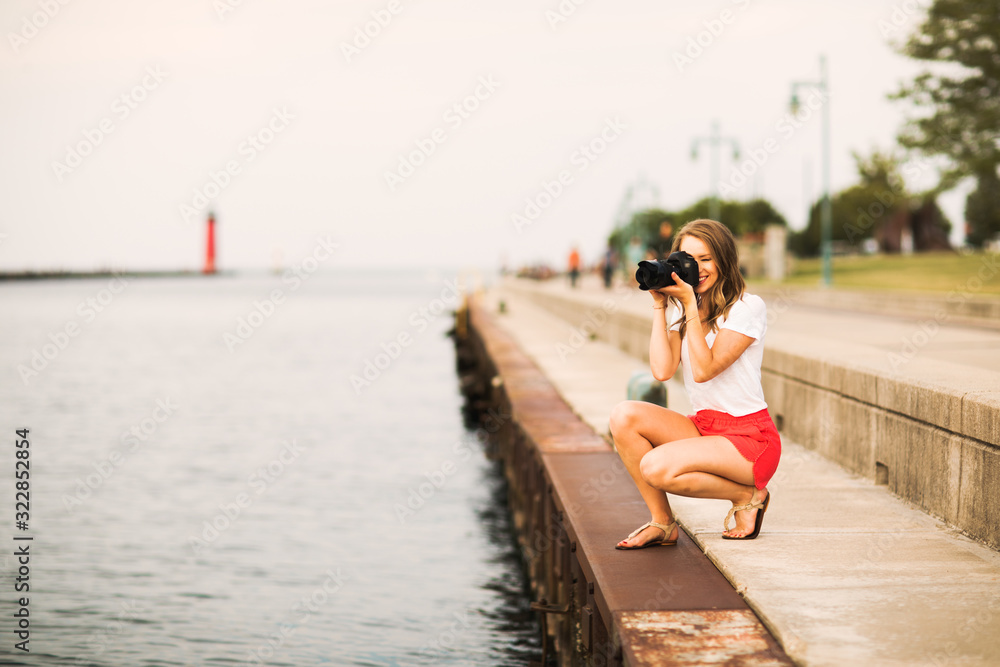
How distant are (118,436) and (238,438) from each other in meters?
2.70

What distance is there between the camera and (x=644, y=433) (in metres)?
4.72

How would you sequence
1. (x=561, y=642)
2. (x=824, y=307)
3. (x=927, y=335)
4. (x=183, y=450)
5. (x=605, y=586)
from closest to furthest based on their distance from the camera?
1. (x=605, y=586)
2. (x=561, y=642)
3. (x=927, y=335)
4. (x=183, y=450)
5. (x=824, y=307)

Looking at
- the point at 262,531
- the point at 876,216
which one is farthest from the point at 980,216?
the point at 262,531

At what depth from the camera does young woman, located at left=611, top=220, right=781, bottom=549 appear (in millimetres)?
4531

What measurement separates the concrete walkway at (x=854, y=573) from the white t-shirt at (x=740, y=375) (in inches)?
27.2

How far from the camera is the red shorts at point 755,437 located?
461cm

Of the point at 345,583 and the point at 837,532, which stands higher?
the point at 837,532

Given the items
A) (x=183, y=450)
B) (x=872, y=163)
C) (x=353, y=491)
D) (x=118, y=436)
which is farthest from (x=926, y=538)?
(x=872, y=163)

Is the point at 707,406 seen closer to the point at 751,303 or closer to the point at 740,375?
the point at 740,375

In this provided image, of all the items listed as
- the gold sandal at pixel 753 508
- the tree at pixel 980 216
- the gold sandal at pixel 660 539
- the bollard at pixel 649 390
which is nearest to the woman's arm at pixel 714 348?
the gold sandal at pixel 753 508

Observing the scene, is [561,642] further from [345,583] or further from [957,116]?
[957,116]

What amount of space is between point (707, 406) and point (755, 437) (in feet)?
0.89

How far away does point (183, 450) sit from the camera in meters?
20.0

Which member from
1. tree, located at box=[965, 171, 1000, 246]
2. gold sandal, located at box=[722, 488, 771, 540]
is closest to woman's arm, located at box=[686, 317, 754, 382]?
gold sandal, located at box=[722, 488, 771, 540]
